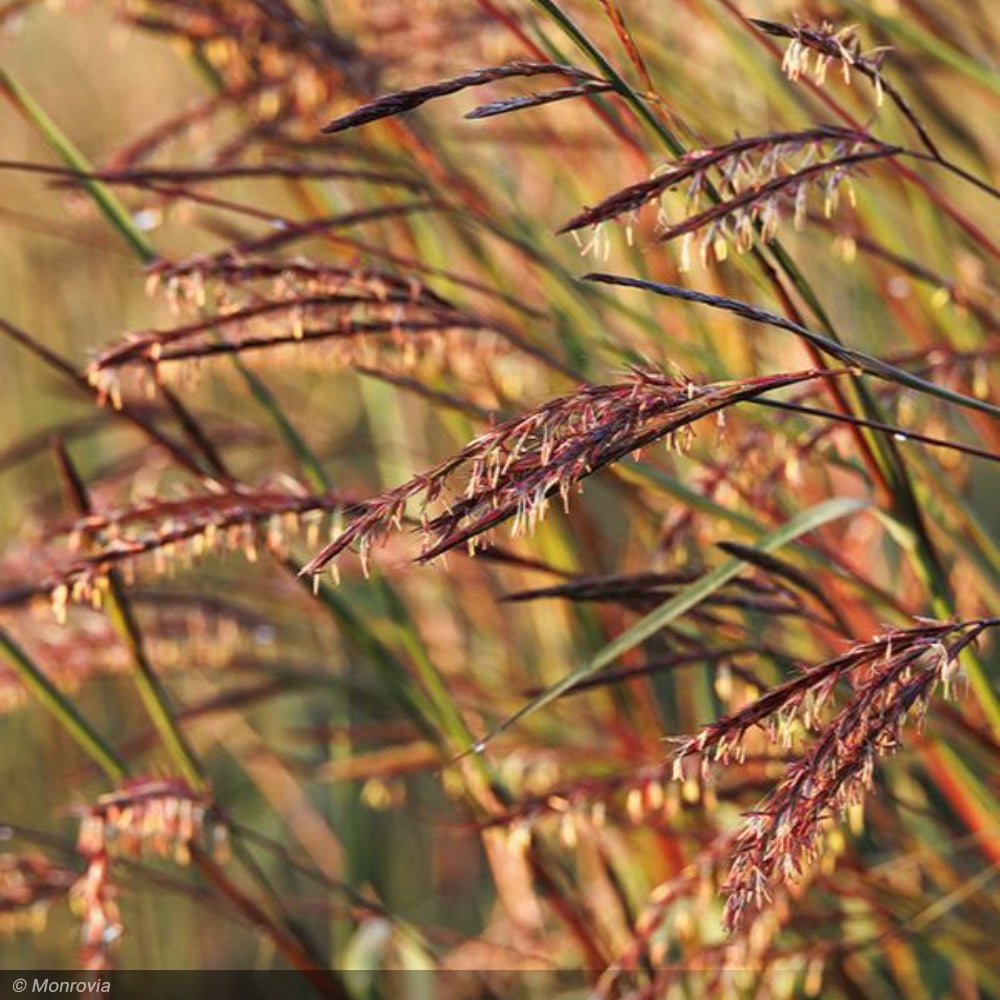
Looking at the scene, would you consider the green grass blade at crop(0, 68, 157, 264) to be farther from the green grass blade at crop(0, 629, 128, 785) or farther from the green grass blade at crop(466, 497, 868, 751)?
the green grass blade at crop(466, 497, 868, 751)

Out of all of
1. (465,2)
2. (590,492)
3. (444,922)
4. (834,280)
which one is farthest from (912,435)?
(590,492)

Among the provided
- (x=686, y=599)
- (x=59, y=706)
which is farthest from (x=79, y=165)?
(x=686, y=599)

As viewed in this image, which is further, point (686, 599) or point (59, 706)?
point (59, 706)

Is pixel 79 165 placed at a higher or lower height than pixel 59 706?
higher

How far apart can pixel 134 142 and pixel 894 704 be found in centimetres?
106

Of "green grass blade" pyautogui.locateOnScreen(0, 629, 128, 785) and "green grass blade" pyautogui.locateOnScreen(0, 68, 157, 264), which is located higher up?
"green grass blade" pyautogui.locateOnScreen(0, 68, 157, 264)

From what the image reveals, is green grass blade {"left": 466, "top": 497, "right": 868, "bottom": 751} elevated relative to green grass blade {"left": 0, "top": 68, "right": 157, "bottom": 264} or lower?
lower

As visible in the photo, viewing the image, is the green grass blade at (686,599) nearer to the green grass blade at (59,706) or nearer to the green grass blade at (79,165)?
the green grass blade at (59,706)

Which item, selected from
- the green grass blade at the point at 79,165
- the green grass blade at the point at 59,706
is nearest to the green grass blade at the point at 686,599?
the green grass blade at the point at 59,706

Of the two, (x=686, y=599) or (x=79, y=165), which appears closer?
(x=686, y=599)

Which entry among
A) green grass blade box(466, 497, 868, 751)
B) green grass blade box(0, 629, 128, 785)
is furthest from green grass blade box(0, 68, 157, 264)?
green grass blade box(466, 497, 868, 751)

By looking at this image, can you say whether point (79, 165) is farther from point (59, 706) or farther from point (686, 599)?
point (686, 599)

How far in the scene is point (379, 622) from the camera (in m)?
1.76

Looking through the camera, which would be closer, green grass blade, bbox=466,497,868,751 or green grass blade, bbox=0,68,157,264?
green grass blade, bbox=466,497,868,751
